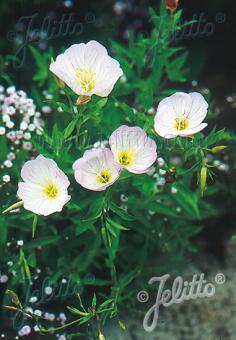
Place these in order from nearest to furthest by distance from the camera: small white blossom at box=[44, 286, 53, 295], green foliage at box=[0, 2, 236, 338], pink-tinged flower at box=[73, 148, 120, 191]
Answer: pink-tinged flower at box=[73, 148, 120, 191], green foliage at box=[0, 2, 236, 338], small white blossom at box=[44, 286, 53, 295]

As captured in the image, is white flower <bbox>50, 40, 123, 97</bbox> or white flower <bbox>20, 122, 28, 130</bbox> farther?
white flower <bbox>20, 122, 28, 130</bbox>

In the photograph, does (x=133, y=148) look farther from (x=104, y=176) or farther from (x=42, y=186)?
(x=42, y=186)

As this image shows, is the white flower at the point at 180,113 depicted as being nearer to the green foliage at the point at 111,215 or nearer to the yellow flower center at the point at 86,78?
the green foliage at the point at 111,215

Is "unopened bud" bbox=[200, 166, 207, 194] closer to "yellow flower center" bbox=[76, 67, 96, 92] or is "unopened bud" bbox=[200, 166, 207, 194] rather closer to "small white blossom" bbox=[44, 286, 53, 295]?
"yellow flower center" bbox=[76, 67, 96, 92]

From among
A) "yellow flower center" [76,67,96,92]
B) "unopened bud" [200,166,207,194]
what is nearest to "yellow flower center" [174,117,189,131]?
"unopened bud" [200,166,207,194]

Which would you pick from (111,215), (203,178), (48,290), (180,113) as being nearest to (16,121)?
(111,215)

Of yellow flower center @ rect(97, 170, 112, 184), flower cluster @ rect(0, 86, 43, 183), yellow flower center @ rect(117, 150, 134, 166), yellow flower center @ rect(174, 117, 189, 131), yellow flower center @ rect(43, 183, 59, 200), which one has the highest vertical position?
yellow flower center @ rect(174, 117, 189, 131)
